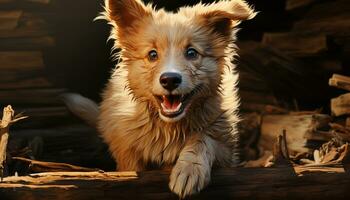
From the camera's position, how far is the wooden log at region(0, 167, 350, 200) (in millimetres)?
3699

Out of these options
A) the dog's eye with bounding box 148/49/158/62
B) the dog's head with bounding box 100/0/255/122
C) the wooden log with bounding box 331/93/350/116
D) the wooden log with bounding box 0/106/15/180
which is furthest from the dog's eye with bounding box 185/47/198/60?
the wooden log with bounding box 331/93/350/116

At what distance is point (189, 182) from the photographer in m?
3.81

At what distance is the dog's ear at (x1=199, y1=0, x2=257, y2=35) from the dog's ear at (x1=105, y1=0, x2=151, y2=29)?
1.40 ft

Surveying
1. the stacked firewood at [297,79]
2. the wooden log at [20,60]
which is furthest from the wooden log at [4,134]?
the stacked firewood at [297,79]

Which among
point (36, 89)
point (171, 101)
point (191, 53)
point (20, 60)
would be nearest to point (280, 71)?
point (191, 53)

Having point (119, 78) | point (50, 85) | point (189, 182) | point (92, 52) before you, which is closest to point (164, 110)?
point (189, 182)

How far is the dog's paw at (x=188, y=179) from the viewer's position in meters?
3.77

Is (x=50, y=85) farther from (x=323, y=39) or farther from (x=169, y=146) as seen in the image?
(x=323, y=39)

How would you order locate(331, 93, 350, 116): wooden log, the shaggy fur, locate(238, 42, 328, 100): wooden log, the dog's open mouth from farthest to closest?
locate(238, 42, 328, 100): wooden log → locate(331, 93, 350, 116): wooden log → the shaggy fur → the dog's open mouth

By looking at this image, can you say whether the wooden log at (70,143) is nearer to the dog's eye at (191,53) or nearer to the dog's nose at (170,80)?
the dog's eye at (191,53)

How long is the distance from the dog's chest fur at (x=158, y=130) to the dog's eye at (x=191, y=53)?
338mm

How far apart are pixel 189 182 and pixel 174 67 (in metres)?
0.82

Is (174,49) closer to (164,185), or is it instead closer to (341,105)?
(164,185)

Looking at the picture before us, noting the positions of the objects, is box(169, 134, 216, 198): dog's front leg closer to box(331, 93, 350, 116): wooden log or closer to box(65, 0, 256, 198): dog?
box(65, 0, 256, 198): dog
